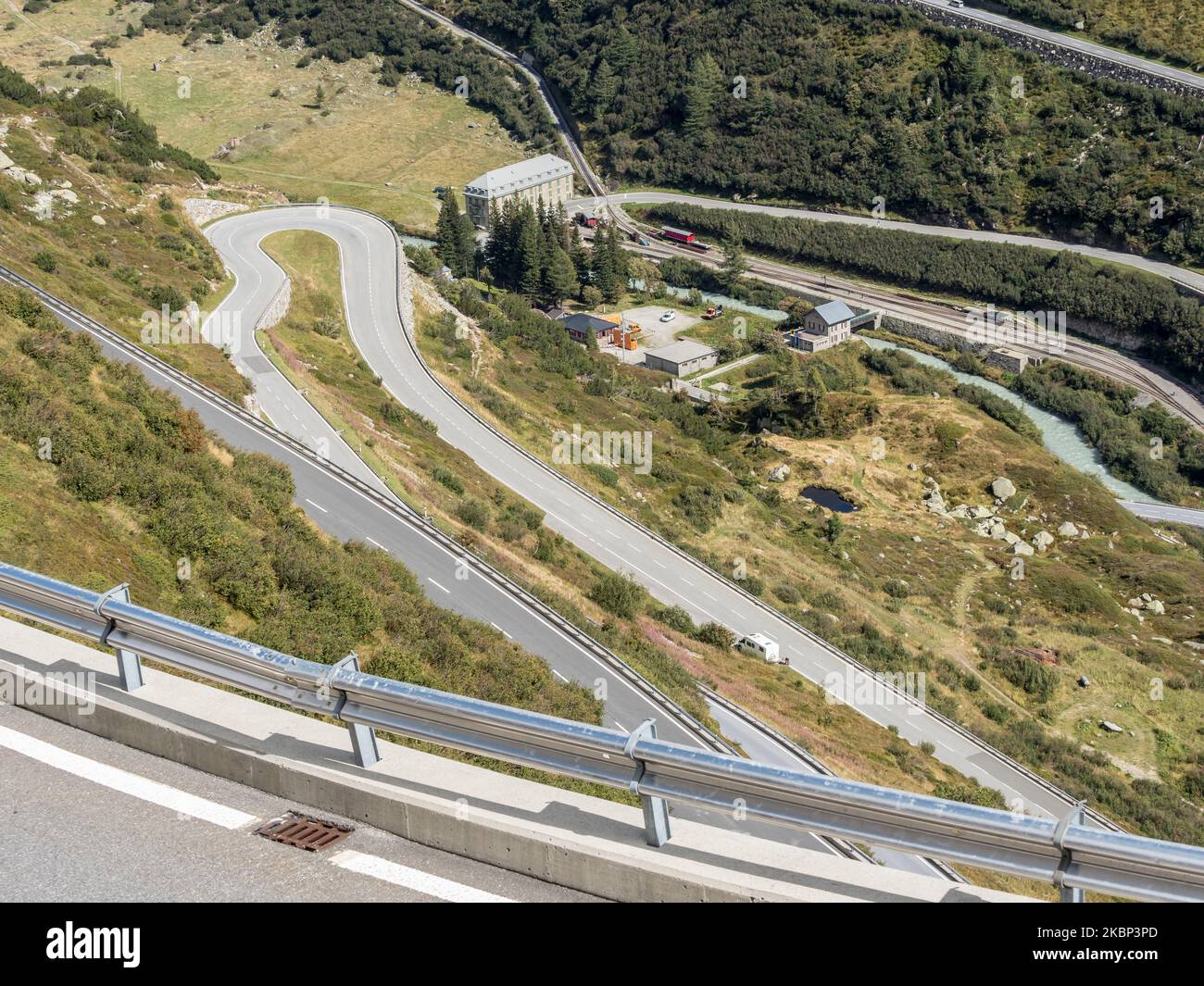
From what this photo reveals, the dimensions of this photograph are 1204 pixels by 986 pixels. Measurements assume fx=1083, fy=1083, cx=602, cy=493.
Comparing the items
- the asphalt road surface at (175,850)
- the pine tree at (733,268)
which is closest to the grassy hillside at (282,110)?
the pine tree at (733,268)

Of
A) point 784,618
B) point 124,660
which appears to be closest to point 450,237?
point 784,618

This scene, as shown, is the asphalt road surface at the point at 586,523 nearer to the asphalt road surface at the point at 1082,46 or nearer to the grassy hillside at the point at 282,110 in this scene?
the grassy hillside at the point at 282,110

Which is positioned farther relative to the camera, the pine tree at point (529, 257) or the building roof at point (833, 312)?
the building roof at point (833, 312)

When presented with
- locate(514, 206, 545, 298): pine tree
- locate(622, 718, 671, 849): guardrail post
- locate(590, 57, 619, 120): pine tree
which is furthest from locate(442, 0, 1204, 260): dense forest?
locate(622, 718, 671, 849): guardrail post

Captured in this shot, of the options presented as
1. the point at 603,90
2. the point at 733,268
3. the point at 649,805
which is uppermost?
the point at 649,805

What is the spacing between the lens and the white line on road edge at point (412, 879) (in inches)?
356

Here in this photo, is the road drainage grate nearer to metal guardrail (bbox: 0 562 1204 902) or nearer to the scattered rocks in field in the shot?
metal guardrail (bbox: 0 562 1204 902)

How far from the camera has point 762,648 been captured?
4494 centimetres

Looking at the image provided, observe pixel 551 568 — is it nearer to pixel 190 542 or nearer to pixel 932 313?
pixel 190 542

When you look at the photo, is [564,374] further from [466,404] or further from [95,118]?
[95,118]

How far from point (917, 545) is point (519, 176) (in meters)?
72.6

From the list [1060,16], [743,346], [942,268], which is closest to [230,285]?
[743,346]

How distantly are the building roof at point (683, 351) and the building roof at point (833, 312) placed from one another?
39.2 ft

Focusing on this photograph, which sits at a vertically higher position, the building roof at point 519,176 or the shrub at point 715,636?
the building roof at point 519,176
